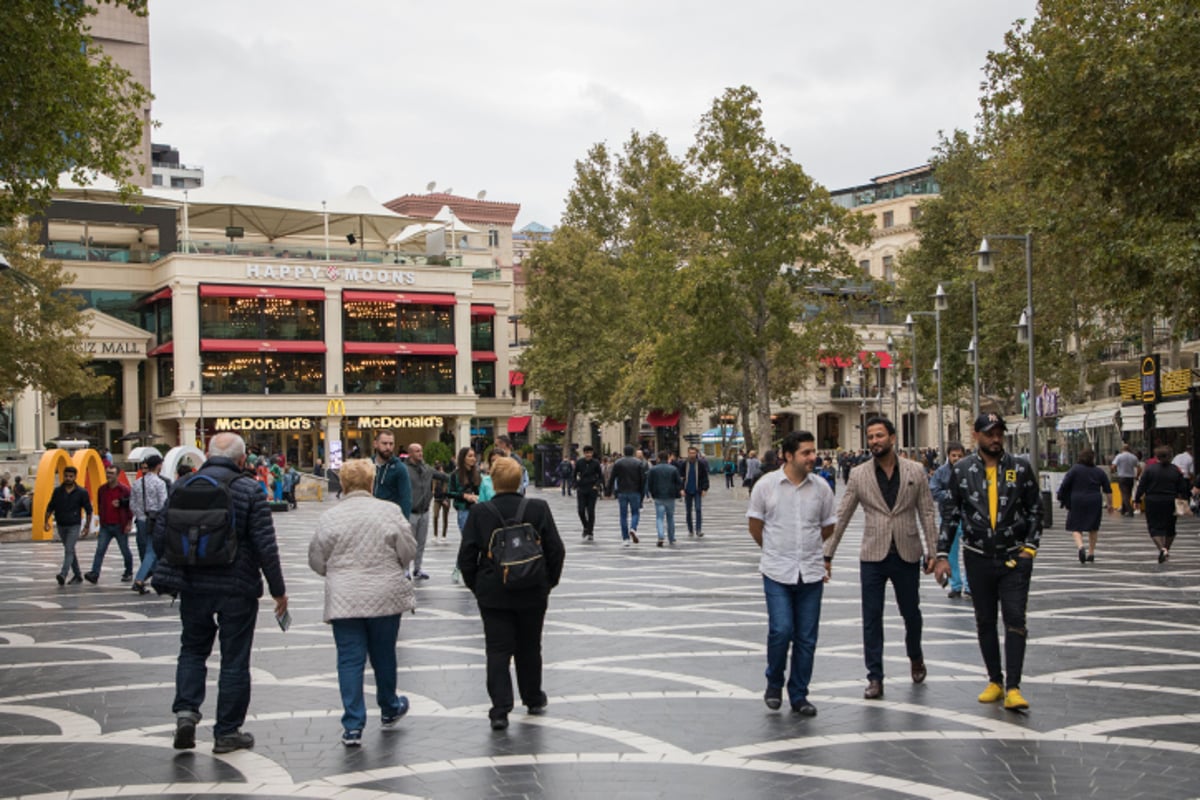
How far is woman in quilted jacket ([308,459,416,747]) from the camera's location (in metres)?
7.40

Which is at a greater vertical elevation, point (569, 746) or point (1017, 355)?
point (1017, 355)

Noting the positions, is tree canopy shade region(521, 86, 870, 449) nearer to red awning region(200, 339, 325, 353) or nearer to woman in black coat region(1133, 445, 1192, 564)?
red awning region(200, 339, 325, 353)

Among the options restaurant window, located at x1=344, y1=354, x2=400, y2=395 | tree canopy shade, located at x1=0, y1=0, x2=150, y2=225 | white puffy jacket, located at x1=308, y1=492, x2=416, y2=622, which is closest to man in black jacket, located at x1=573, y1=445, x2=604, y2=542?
tree canopy shade, located at x1=0, y1=0, x2=150, y2=225

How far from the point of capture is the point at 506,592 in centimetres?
774

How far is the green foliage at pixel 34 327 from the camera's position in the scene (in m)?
38.7

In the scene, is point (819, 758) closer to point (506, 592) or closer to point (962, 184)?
point (506, 592)

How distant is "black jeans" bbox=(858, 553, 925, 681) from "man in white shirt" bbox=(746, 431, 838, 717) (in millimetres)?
518

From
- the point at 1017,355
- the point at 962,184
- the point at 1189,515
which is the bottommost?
the point at 1189,515

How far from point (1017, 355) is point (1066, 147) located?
102ft

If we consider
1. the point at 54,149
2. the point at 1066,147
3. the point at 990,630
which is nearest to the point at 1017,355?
the point at 1066,147

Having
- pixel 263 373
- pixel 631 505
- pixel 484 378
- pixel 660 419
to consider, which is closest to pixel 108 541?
pixel 631 505

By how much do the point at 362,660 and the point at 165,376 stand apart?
58.3 m

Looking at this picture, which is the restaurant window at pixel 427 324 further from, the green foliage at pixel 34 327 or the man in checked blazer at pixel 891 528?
the man in checked blazer at pixel 891 528

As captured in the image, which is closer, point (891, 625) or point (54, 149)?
point (891, 625)
